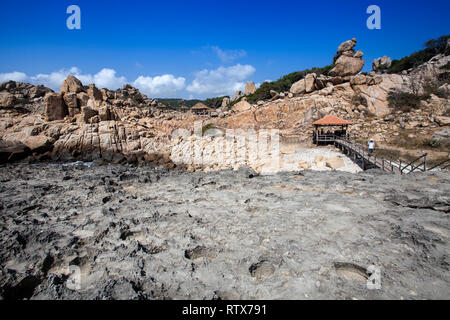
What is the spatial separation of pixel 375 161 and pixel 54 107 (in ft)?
A: 101

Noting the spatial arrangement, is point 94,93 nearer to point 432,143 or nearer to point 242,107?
point 242,107

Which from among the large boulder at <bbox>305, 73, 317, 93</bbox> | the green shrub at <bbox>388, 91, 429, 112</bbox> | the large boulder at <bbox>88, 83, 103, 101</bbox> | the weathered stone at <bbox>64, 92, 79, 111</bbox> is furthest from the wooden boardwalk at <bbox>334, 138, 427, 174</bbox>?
the weathered stone at <bbox>64, 92, 79, 111</bbox>

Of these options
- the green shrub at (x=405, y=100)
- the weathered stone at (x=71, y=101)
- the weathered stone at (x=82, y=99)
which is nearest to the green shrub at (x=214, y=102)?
the weathered stone at (x=82, y=99)

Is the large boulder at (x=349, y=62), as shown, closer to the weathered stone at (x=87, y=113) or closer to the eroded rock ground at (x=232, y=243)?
the eroded rock ground at (x=232, y=243)

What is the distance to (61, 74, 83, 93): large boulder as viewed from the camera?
1097 inches

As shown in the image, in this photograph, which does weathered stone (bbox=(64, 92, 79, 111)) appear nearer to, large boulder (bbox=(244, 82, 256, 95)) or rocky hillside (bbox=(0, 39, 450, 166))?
rocky hillside (bbox=(0, 39, 450, 166))

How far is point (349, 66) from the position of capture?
34.2 m

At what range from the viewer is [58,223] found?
6039 mm

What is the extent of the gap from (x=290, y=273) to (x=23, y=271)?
4463mm

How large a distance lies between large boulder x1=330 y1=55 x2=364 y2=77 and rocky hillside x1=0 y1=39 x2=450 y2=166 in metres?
0.13

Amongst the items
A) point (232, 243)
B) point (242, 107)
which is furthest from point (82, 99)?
point (232, 243)

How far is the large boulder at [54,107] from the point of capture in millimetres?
25188
